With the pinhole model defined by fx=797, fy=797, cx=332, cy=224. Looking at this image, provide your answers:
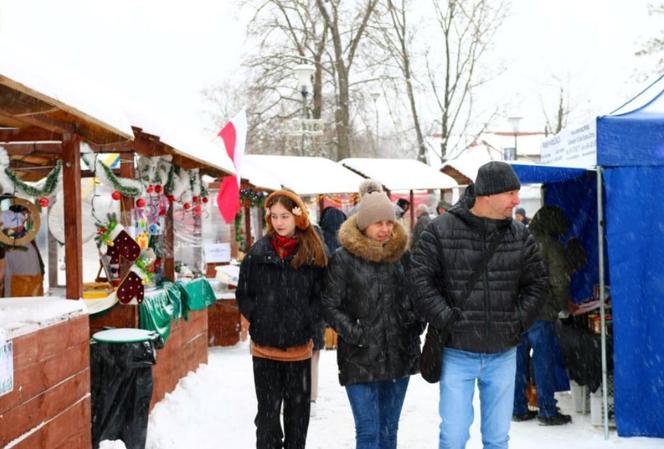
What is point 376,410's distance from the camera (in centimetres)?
448

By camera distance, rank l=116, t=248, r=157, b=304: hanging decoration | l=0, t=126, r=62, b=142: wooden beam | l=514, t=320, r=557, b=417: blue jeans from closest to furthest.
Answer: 1. l=0, t=126, r=62, b=142: wooden beam
2. l=116, t=248, r=157, b=304: hanging decoration
3. l=514, t=320, r=557, b=417: blue jeans

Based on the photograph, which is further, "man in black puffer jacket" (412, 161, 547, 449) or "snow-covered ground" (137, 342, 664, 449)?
"snow-covered ground" (137, 342, 664, 449)

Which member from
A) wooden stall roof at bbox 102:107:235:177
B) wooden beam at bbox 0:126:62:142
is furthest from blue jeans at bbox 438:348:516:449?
wooden beam at bbox 0:126:62:142

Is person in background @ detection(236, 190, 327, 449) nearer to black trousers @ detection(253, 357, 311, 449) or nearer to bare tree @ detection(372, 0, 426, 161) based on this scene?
black trousers @ detection(253, 357, 311, 449)

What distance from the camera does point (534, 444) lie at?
240 inches

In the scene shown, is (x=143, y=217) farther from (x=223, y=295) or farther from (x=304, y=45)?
(x=304, y=45)

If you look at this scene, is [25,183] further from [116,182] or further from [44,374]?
[44,374]

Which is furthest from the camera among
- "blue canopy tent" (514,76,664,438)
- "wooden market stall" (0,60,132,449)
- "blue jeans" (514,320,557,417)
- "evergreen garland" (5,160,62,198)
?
"blue jeans" (514,320,557,417)

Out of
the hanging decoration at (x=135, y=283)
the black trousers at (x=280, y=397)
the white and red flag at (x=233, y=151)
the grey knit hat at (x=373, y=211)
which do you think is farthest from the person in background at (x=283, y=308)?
the white and red flag at (x=233, y=151)

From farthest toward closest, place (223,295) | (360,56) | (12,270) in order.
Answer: (360,56)
(223,295)
(12,270)

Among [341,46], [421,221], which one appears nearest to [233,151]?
[421,221]

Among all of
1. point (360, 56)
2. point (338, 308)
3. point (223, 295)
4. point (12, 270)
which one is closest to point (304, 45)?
point (360, 56)

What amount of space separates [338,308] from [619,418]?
2922 mm

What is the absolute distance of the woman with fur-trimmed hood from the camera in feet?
14.4
